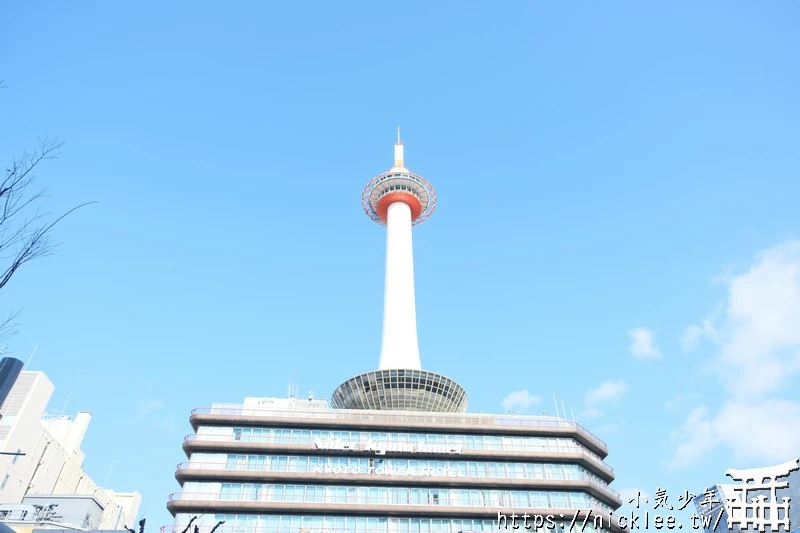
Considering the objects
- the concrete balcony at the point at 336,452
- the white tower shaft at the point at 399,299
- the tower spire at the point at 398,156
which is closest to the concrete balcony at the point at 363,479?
the concrete balcony at the point at 336,452

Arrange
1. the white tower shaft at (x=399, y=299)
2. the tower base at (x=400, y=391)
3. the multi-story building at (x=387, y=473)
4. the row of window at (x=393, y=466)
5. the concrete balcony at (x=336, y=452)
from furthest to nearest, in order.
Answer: the white tower shaft at (x=399, y=299), the tower base at (x=400, y=391), the concrete balcony at (x=336, y=452), the row of window at (x=393, y=466), the multi-story building at (x=387, y=473)

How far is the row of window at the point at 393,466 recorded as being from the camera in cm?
5831

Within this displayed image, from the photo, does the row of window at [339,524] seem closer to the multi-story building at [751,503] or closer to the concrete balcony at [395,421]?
the concrete balcony at [395,421]

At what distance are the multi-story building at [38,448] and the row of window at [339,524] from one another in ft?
57.4

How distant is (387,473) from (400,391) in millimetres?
13403

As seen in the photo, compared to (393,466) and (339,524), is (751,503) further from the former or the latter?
(339,524)

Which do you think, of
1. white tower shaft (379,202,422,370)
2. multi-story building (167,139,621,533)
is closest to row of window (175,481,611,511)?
multi-story building (167,139,621,533)

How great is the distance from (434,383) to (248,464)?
24.7 meters

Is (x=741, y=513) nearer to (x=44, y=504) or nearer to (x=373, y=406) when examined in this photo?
(x=373, y=406)

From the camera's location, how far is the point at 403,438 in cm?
6216

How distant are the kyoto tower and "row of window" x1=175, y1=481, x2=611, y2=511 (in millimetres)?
13884

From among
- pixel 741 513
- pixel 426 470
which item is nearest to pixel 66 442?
pixel 426 470

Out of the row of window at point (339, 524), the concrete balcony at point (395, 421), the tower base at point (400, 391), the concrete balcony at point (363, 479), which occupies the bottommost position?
the row of window at point (339, 524)

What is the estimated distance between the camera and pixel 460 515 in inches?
2234
